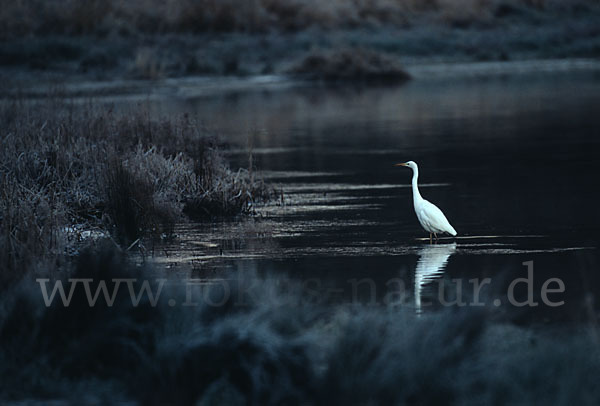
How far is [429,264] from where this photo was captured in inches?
409

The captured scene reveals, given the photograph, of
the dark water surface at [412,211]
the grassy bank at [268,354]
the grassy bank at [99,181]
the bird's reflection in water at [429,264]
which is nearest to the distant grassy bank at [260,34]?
the dark water surface at [412,211]

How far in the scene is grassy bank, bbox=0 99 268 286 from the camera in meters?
10.4

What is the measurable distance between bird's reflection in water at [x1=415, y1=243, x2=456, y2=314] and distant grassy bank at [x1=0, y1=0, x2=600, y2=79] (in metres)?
31.1

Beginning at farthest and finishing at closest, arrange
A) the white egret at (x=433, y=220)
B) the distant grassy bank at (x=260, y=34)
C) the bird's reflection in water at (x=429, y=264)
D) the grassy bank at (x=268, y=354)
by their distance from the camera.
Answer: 1. the distant grassy bank at (x=260, y=34)
2. the white egret at (x=433, y=220)
3. the bird's reflection in water at (x=429, y=264)
4. the grassy bank at (x=268, y=354)

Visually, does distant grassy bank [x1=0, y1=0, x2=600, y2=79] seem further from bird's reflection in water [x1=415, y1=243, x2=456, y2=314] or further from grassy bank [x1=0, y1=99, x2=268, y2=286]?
bird's reflection in water [x1=415, y1=243, x2=456, y2=314]

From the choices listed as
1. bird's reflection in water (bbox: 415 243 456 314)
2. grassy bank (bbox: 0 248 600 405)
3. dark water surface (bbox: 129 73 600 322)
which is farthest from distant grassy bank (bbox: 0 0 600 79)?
grassy bank (bbox: 0 248 600 405)

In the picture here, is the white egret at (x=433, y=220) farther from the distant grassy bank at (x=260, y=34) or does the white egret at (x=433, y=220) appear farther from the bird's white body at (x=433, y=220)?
the distant grassy bank at (x=260, y=34)

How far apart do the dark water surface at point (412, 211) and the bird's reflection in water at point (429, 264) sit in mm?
18

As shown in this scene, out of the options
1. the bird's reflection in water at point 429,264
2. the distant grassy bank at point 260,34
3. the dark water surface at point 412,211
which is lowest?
the bird's reflection in water at point 429,264

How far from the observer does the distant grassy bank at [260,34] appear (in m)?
44.8

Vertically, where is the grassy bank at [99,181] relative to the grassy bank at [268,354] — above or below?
above

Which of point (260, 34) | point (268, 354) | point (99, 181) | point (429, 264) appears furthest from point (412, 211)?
point (260, 34)

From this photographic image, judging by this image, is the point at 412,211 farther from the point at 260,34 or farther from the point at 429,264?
the point at 260,34

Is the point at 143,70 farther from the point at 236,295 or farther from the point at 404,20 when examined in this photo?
the point at 236,295
